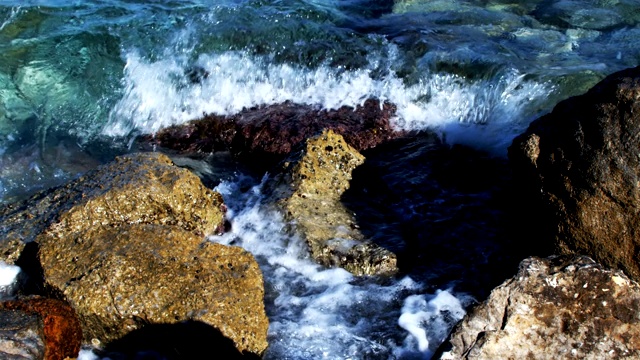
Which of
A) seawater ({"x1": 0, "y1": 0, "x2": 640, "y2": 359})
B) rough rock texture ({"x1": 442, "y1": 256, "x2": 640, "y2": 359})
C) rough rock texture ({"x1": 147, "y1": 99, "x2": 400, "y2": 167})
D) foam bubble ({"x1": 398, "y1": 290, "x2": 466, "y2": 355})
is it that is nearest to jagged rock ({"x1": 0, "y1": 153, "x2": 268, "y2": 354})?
seawater ({"x1": 0, "y1": 0, "x2": 640, "y2": 359})

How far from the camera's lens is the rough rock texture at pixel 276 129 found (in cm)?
649

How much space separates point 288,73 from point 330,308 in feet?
12.7

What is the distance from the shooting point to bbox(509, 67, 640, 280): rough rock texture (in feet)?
13.3

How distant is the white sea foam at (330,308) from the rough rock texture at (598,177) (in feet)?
2.93

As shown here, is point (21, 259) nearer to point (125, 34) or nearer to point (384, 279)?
point (384, 279)

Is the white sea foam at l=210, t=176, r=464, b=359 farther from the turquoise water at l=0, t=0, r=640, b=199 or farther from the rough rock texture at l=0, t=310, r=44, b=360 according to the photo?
the turquoise water at l=0, t=0, r=640, b=199

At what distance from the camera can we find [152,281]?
160 inches

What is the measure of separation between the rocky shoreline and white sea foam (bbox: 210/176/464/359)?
130 mm

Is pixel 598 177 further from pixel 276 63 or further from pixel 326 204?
pixel 276 63

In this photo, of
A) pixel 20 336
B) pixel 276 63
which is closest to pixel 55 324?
pixel 20 336

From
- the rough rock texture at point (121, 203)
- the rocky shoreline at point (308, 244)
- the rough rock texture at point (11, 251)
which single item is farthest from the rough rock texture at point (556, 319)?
the rough rock texture at point (11, 251)

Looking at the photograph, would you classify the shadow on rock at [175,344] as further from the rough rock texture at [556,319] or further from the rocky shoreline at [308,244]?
the rough rock texture at [556,319]

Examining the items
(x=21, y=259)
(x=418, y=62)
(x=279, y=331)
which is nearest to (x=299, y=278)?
(x=279, y=331)

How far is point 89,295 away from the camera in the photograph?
4.01m
